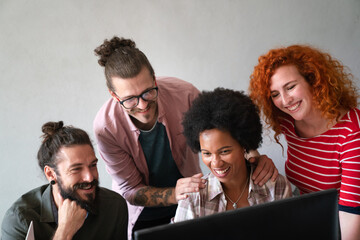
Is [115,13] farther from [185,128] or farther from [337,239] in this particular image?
[337,239]

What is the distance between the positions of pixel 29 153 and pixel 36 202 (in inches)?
34.3

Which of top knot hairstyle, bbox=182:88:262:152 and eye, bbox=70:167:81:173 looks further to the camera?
eye, bbox=70:167:81:173

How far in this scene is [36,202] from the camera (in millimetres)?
1584

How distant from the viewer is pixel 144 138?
182cm

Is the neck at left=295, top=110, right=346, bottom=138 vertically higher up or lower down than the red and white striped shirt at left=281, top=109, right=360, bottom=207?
higher up

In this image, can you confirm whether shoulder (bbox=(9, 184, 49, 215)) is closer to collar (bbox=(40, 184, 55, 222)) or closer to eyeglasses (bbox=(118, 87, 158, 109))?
collar (bbox=(40, 184, 55, 222))

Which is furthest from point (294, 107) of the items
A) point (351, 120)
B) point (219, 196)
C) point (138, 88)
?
point (138, 88)

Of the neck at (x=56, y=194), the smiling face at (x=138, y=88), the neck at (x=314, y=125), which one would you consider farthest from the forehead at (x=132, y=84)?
the neck at (x=314, y=125)

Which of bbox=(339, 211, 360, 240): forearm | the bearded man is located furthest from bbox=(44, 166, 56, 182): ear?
bbox=(339, 211, 360, 240): forearm

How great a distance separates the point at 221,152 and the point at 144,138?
0.56m

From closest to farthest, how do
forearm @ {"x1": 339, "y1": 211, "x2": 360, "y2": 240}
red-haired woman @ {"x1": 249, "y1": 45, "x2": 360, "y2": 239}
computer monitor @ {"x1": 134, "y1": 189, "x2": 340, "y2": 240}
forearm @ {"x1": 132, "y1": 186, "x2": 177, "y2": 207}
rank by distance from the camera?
computer monitor @ {"x1": 134, "y1": 189, "x2": 340, "y2": 240}
forearm @ {"x1": 339, "y1": 211, "x2": 360, "y2": 240}
red-haired woman @ {"x1": 249, "y1": 45, "x2": 360, "y2": 239}
forearm @ {"x1": 132, "y1": 186, "x2": 177, "y2": 207}

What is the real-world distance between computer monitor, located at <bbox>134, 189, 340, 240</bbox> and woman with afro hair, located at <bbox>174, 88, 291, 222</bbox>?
0.61m

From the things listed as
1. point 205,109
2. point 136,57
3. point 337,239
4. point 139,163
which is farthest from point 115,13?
point 337,239

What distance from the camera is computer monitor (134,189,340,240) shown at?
68cm
